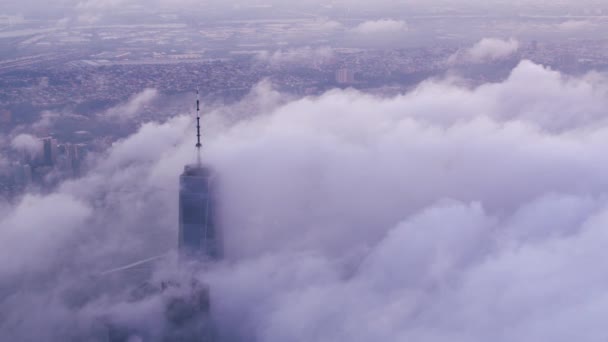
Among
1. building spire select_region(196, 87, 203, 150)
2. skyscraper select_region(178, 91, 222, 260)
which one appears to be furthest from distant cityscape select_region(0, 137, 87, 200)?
skyscraper select_region(178, 91, 222, 260)

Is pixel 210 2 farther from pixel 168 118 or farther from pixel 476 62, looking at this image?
pixel 476 62

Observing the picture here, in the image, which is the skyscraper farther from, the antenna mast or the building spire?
the building spire

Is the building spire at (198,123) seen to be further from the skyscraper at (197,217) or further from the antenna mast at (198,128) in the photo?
the skyscraper at (197,217)

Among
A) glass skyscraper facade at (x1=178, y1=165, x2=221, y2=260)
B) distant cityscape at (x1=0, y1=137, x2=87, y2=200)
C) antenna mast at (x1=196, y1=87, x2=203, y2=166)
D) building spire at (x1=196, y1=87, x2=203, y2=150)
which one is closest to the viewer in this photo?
glass skyscraper facade at (x1=178, y1=165, x2=221, y2=260)

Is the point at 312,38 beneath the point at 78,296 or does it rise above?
above

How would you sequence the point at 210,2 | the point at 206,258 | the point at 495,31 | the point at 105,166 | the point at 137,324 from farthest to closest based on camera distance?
the point at 210,2
the point at 495,31
the point at 105,166
the point at 206,258
the point at 137,324

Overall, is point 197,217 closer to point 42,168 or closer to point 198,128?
point 198,128

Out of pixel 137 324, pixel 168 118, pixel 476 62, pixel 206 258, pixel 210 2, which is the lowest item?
pixel 137 324

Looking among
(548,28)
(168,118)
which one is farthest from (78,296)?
(548,28)

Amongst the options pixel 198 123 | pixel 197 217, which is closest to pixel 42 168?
pixel 198 123

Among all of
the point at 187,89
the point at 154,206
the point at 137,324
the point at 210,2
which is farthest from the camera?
the point at 210,2
